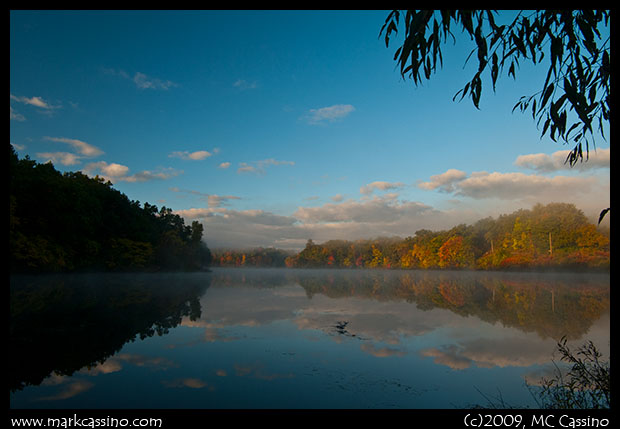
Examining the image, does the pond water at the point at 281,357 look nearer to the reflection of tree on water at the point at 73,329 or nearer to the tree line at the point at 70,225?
the reflection of tree on water at the point at 73,329

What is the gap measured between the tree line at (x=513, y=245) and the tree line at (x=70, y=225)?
6904 centimetres

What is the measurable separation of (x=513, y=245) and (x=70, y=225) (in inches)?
3026

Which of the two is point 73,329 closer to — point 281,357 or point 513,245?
point 281,357

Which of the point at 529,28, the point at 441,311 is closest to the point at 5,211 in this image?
the point at 529,28

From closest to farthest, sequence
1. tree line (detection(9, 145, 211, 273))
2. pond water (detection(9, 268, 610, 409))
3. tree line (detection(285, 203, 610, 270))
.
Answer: pond water (detection(9, 268, 610, 409)) < tree line (detection(9, 145, 211, 273)) < tree line (detection(285, 203, 610, 270))

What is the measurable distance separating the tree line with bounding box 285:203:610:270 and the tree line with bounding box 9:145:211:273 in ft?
227

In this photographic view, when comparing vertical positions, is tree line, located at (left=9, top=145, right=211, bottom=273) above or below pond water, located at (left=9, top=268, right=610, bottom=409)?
above

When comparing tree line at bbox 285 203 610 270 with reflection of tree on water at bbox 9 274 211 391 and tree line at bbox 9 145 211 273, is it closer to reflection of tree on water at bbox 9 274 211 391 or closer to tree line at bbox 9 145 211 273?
reflection of tree on water at bbox 9 274 211 391

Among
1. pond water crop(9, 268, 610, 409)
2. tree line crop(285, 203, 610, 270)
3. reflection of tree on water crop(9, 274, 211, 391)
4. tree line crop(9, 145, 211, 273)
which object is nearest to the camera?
pond water crop(9, 268, 610, 409)

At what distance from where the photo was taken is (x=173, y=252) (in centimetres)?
6438

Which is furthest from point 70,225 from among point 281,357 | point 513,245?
point 513,245

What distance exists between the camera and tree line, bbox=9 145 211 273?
32.7 meters

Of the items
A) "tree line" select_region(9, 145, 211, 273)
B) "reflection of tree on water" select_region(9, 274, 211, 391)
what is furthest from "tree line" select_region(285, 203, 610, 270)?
"tree line" select_region(9, 145, 211, 273)

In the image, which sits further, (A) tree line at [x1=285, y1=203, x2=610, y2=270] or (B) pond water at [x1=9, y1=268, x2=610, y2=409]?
(A) tree line at [x1=285, y1=203, x2=610, y2=270]
